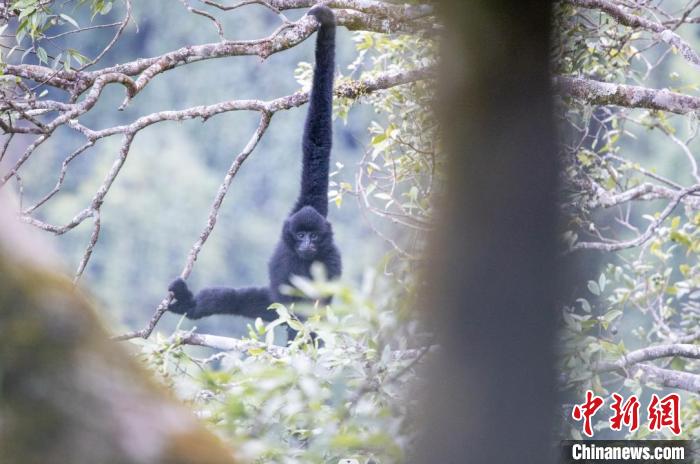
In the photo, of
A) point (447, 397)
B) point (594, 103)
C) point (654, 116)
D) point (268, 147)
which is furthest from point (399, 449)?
point (268, 147)

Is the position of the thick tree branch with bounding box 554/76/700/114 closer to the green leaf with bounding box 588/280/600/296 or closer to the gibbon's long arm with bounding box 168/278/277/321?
the green leaf with bounding box 588/280/600/296

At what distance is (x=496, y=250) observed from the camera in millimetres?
1445

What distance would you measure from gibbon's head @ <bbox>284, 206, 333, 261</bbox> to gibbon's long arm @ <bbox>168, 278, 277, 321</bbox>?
1.83ft

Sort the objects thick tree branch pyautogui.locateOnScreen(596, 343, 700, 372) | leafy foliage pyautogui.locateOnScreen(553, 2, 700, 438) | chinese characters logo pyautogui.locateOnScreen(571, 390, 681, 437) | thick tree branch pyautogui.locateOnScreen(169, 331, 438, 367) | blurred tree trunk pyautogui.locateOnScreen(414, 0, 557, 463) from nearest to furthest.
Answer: blurred tree trunk pyautogui.locateOnScreen(414, 0, 557, 463), thick tree branch pyautogui.locateOnScreen(169, 331, 438, 367), leafy foliage pyautogui.locateOnScreen(553, 2, 700, 438), thick tree branch pyautogui.locateOnScreen(596, 343, 700, 372), chinese characters logo pyautogui.locateOnScreen(571, 390, 681, 437)

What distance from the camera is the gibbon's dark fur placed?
13.7 ft

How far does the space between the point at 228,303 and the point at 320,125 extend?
5.69ft

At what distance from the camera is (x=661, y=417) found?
10.6 ft

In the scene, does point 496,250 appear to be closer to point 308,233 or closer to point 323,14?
point 323,14

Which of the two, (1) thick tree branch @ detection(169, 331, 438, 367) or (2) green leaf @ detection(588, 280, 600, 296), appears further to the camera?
(2) green leaf @ detection(588, 280, 600, 296)

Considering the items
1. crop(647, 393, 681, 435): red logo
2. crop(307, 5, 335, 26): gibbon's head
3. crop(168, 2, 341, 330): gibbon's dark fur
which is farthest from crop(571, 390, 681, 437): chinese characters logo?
crop(307, 5, 335, 26): gibbon's head

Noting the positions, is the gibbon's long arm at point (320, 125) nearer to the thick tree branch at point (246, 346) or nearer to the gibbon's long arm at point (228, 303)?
the gibbon's long arm at point (228, 303)

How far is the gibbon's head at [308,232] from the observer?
16.2ft

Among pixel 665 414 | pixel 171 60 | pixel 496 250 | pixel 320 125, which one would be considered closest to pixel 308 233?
pixel 320 125

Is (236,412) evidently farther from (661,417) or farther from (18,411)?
(661,417)
